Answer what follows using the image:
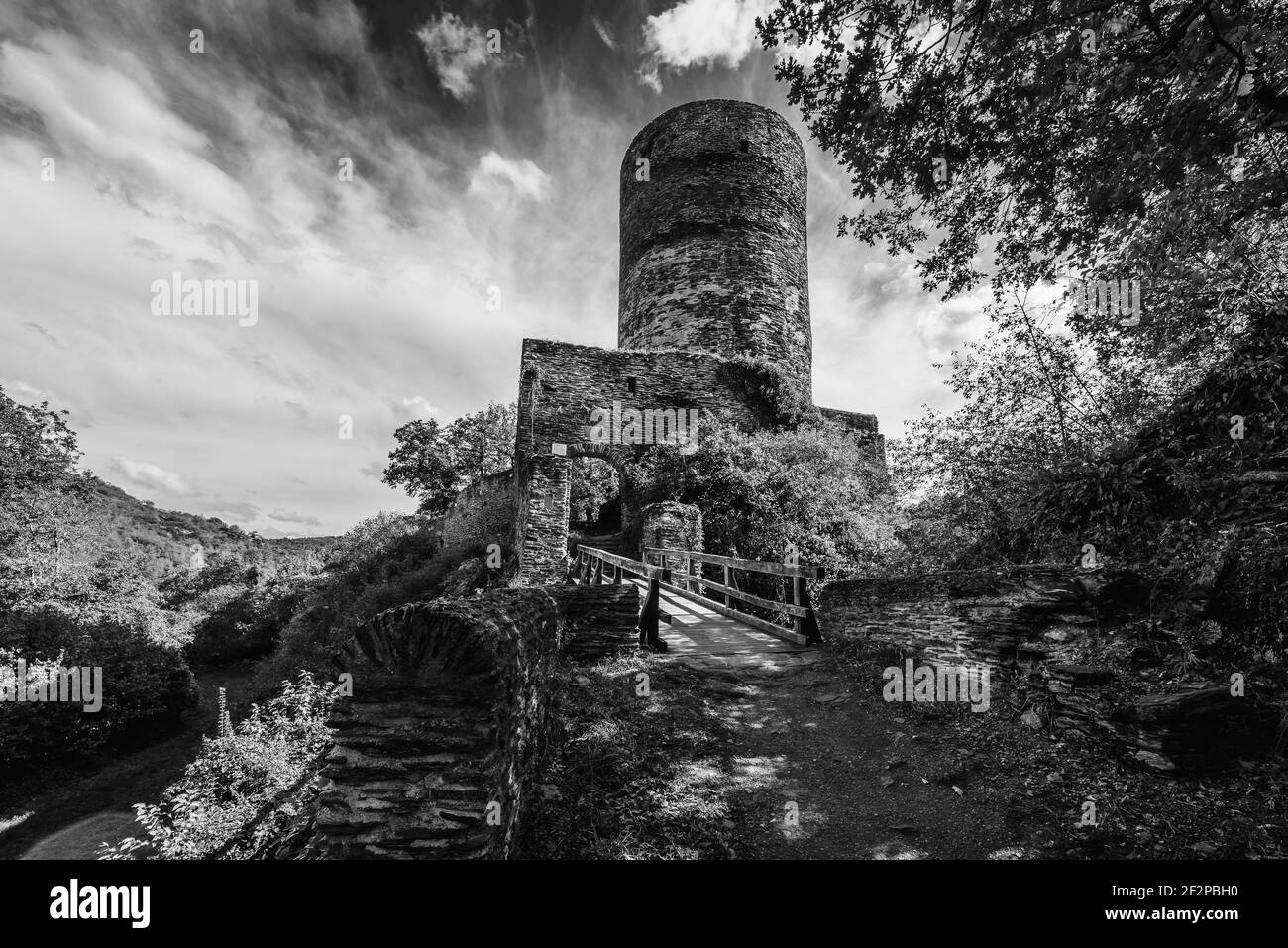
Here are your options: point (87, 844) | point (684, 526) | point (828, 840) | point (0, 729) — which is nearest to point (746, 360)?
point (684, 526)

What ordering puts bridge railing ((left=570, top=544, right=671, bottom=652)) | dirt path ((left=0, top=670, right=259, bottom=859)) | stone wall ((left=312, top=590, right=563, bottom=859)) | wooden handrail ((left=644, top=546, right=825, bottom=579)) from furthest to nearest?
1. dirt path ((left=0, top=670, right=259, bottom=859))
2. wooden handrail ((left=644, top=546, right=825, bottom=579))
3. bridge railing ((left=570, top=544, right=671, bottom=652))
4. stone wall ((left=312, top=590, right=563, bottom=859))

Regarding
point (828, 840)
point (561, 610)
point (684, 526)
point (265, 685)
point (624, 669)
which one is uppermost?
point (684, 526)

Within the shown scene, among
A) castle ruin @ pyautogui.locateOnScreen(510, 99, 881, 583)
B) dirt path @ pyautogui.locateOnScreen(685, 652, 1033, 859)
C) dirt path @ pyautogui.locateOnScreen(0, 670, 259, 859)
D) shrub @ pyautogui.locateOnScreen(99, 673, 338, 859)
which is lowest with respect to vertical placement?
dirt path @ pyautogui.locateOnScreen(0, 670, 259, 859)

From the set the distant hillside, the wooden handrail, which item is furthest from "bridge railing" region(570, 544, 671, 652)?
the distant hillside

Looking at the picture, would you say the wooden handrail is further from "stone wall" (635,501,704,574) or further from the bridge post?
"stone wall" (635,501,704,574)

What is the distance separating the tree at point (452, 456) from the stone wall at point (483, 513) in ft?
28.6

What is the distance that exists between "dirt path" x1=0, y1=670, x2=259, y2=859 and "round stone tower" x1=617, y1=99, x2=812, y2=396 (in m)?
17.7

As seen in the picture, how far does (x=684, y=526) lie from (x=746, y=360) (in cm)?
739

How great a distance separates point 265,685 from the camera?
53.8 feet

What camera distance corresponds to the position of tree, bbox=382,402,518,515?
33.7 m

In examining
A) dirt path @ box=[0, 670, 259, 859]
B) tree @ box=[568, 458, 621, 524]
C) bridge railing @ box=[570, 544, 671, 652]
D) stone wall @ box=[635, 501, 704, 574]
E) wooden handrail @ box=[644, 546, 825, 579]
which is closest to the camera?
bridge railing @ box=[570, 544, 671, 652]

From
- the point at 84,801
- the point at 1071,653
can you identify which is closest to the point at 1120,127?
the point at 1071,653

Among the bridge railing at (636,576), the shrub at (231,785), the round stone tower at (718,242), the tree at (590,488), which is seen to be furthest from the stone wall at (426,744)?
the tree at (590,488)

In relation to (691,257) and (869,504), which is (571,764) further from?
(691,257)
